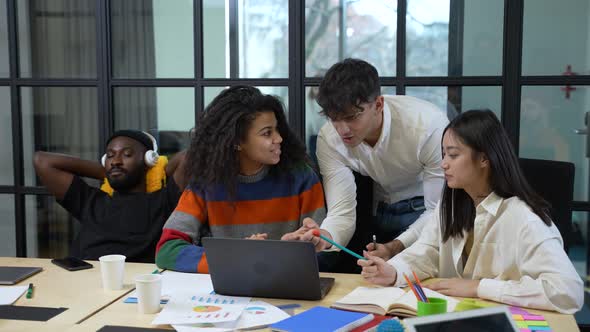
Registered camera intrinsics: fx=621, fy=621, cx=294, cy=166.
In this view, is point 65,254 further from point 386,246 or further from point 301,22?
point 386,246

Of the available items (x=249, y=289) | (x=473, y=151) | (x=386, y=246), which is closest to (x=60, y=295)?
(x=249, y=289)

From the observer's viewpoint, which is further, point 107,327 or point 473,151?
point 473,151

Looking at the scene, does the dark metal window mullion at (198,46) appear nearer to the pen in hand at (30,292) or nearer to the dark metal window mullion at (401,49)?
the dark metal window mullion at (401,49)

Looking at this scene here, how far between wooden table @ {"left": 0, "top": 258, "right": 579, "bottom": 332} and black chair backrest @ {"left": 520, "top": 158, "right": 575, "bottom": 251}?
0.79 metres

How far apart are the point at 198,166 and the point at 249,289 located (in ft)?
2.31

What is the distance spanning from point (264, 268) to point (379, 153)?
99 centimetres

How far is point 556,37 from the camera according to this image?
9.12 ft

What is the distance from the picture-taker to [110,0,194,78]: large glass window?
3135mm

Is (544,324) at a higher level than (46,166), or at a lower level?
lower

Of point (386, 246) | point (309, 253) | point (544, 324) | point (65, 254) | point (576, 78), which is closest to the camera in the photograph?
point (544, 324)

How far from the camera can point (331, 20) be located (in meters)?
2.99

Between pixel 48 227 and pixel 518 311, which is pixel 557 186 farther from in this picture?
pixel 48 227

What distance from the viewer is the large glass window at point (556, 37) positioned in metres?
2.75

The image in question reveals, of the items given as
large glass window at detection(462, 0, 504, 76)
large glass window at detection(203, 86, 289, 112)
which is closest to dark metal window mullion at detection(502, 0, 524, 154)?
large glass window at detection(462, 0, 504, 76)
